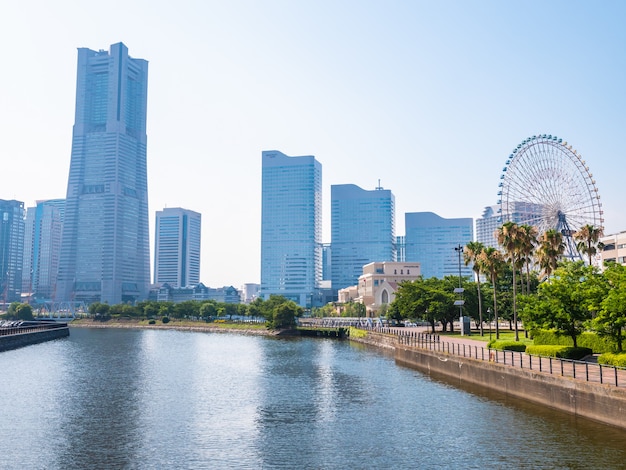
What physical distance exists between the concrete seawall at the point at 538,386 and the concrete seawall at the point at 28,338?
8010cm

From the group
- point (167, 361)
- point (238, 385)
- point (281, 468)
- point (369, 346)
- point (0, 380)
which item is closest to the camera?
point (281, 468)

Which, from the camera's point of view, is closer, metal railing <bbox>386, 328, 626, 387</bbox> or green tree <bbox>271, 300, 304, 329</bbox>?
metal railing <bbox>386, 328, 626, 387</bbox>

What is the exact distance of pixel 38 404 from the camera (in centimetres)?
4800

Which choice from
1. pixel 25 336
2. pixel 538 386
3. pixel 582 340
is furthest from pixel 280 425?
pixel 25 336

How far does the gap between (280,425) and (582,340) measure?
3128 cm

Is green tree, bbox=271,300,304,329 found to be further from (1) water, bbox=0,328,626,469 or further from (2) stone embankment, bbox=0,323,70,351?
(1) water, bbox=0,328,626,469

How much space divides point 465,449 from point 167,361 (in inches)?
2427

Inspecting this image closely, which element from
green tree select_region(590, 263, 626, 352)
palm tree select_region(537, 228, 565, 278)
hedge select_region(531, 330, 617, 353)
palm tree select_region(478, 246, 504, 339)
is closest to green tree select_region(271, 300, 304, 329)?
palm tree select_region(478, 246, 504, 339)

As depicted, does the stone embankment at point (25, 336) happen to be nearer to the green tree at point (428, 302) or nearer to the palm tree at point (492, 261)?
the green tree at point (428, 302)

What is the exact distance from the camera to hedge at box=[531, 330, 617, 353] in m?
49.2

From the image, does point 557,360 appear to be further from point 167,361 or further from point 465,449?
point 167,361

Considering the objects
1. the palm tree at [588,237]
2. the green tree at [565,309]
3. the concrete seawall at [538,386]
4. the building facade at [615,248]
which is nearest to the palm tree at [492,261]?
the palm tree at [588,237]

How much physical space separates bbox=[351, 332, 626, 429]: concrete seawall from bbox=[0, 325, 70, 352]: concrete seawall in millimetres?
80102

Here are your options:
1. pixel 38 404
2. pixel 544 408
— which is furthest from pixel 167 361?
pixel 544 408
